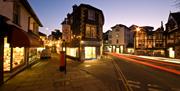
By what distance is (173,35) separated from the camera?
137 feet

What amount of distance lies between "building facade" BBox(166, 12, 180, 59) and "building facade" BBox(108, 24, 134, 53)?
2810cm

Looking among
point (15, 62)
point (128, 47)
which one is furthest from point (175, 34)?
point (15, 62)

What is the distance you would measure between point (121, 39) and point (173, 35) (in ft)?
110

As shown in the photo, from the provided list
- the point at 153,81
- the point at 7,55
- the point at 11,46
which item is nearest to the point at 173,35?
the point at 153,81

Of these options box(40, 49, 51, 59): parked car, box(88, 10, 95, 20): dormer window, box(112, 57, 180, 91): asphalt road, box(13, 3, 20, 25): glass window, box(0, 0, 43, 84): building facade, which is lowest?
box(112, 57, 180, 91): asphalt road

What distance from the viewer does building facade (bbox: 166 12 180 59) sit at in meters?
38.9

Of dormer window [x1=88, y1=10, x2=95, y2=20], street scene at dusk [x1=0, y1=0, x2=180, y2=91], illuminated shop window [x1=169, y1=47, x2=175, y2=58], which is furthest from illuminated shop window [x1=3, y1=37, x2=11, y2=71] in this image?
illuminated shop window [x1=169, y1=47, x2=175, y2=58]

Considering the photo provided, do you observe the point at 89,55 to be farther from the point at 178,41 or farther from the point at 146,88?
the point at 178,41

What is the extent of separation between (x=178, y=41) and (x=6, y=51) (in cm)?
3843

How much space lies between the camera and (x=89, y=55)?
1177 inches

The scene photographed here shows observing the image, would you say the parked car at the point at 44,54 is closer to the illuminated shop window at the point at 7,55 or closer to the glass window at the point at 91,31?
the glass window at the point at 91,31

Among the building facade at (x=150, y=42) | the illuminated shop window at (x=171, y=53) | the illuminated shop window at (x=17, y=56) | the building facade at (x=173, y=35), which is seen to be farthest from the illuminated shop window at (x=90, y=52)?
the building facade at (x=150, y=42)

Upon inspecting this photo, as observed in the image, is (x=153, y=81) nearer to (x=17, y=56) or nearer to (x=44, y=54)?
(x=17, y=56)

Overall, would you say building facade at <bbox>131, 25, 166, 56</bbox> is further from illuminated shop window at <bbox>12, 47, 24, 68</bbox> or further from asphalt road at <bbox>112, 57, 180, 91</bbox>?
illuminated shop window at <bbox>12, 47, 24, 68</bbox>
